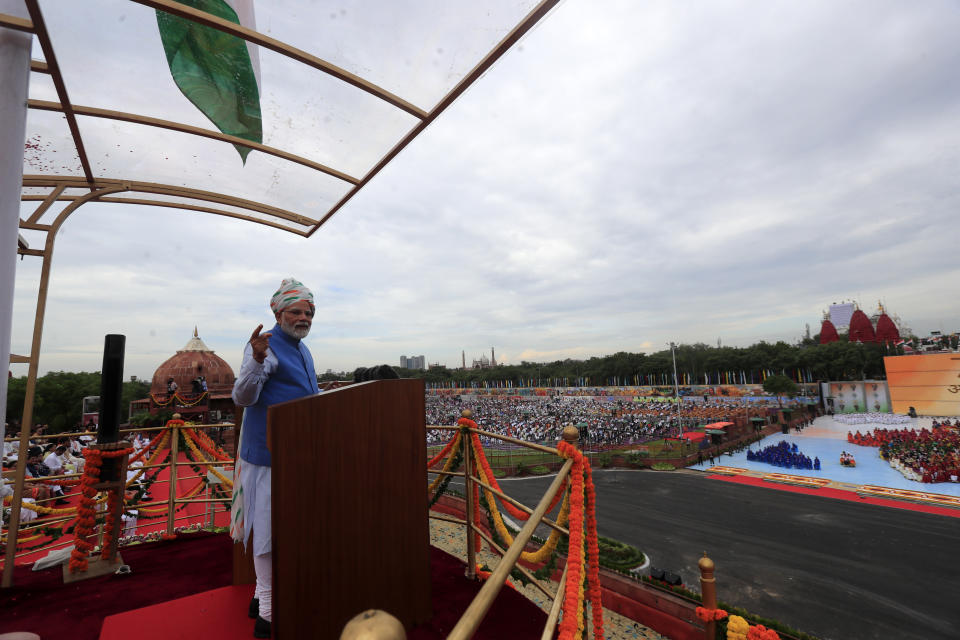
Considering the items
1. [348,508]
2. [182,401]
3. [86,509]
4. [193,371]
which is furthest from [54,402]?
[348,508]

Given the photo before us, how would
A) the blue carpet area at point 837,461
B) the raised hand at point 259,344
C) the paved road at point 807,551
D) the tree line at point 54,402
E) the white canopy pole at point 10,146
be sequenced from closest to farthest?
the white canopy pole at point 10,146 < the raised hand at point 259,344 < the paved road at point 807,551 < the blue carpet area at point 837,461 < the tree line at point 54,402

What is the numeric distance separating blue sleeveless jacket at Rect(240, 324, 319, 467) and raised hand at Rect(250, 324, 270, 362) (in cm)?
16

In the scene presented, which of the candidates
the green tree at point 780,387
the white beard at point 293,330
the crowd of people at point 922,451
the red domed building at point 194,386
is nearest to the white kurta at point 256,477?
the white beard at point 293,330

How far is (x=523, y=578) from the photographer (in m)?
2.94

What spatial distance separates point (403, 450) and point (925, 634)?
441 inches

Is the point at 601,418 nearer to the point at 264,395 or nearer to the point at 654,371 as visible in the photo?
the point at 654,371

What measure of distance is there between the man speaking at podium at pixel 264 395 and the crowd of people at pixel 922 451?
2509cm

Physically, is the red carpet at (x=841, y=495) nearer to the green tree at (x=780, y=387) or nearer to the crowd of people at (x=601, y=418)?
the crowd of people at (x=601, y=418)

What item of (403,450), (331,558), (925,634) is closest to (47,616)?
(331,558)

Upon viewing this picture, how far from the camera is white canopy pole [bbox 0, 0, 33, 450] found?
1.98m

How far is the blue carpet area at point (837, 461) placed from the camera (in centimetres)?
1702

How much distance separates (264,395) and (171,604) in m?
1.57


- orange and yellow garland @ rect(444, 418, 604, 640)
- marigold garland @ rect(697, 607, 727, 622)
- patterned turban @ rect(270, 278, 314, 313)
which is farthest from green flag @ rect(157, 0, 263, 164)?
marigold garland @ rect(697, 607, 727, 622)

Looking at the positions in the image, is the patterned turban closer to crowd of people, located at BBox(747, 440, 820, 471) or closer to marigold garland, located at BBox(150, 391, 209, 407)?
marigold garland, located at BBox(150, 391, 209, 407)
